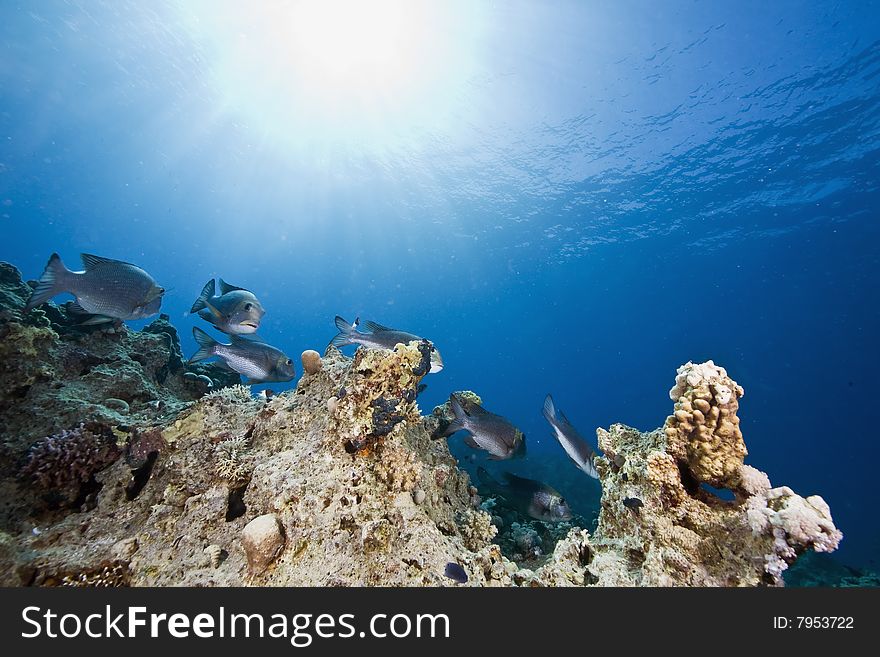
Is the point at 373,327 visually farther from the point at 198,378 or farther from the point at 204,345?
the point at 198,378

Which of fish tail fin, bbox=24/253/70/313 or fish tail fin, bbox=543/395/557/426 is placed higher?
fish tail fin, bbox=24/253/70/313

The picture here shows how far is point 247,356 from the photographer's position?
3.71 m

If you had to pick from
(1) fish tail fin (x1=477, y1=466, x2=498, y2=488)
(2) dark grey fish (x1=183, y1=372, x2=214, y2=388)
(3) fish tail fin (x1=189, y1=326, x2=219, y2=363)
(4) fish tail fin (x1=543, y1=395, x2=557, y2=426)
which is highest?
(2) dark grey fish (x1=183, y1=372, x2=214, y2=388)

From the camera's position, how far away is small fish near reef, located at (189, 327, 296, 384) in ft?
11.9

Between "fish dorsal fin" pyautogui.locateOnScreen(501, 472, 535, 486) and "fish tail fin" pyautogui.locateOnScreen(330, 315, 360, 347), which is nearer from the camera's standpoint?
"fish tail fin" pyautogui.locateOnScreen(330, 315, 360, 347)

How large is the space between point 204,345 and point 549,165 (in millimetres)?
34562

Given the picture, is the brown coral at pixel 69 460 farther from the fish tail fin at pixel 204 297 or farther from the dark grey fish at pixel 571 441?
the dark grey fish at pixel 571 441

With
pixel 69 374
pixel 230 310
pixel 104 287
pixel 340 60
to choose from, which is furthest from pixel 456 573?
pixel 340 60

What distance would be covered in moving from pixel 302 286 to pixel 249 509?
11688 centimetres

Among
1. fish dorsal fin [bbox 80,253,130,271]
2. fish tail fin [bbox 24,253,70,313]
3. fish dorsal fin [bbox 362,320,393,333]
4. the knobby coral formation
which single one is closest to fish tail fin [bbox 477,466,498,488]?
the knobby coral formation

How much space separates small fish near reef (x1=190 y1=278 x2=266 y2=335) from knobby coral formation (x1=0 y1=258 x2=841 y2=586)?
911 mm

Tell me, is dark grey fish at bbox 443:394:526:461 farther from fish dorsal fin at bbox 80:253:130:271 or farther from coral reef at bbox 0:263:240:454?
fish dorsal fin at bbox 80:253:130:271

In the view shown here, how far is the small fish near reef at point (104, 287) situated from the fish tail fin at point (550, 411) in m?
4.37

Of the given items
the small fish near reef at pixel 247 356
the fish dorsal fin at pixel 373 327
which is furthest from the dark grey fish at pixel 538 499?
the small fish near reef at pixel 247 356
